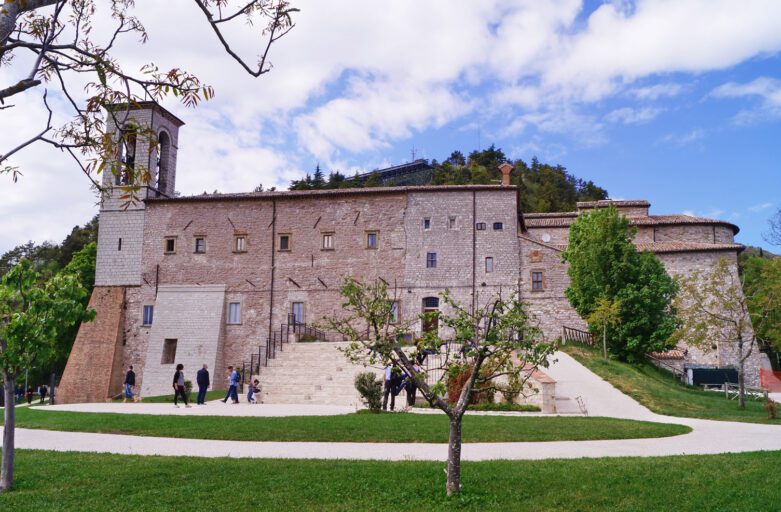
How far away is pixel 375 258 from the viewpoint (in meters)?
35.2

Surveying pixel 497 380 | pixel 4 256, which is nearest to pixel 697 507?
pixel 497 380

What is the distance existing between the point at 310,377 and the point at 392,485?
18860 millimetres

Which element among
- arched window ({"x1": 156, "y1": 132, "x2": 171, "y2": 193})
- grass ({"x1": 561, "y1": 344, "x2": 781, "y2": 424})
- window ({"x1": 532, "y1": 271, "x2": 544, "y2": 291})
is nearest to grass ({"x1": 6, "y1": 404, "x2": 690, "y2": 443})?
grass ({"x1": 561, "y1": 344, "x2": 781, "y2": 424})

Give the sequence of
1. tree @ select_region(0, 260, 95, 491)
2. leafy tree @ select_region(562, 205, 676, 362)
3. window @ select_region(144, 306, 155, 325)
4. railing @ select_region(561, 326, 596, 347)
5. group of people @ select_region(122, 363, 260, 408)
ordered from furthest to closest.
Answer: window @ select_region(144, 306, 155, 325), railing @ select_region(561, 326, 596, 347), leafy tree @ select_region(562, 205, 676, 362), group of people @ select_region(122, 363, 260, 408), tree @ select_region(0, 260, 95, 491)

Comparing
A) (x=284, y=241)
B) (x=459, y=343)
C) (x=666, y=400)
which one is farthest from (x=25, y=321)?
(x=284, y=241)

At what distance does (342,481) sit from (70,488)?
3.64m

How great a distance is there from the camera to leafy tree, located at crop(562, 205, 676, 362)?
30.6 metres

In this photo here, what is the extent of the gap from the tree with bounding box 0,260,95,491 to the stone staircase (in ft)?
48.7

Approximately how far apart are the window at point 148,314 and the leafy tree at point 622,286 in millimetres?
22243

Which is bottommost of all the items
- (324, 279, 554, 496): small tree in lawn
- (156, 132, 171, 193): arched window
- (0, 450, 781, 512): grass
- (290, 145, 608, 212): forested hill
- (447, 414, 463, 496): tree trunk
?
(0, 450, 781, 512): grass

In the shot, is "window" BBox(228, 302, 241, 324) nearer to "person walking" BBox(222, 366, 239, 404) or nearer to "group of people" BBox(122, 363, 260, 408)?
"group of people" BBox(122, 363, 260, 408)

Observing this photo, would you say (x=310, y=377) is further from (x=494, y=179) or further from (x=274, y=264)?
(x=494, y=179)

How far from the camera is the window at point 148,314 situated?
3606 centimetres

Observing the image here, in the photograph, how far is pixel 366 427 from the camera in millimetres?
14555
